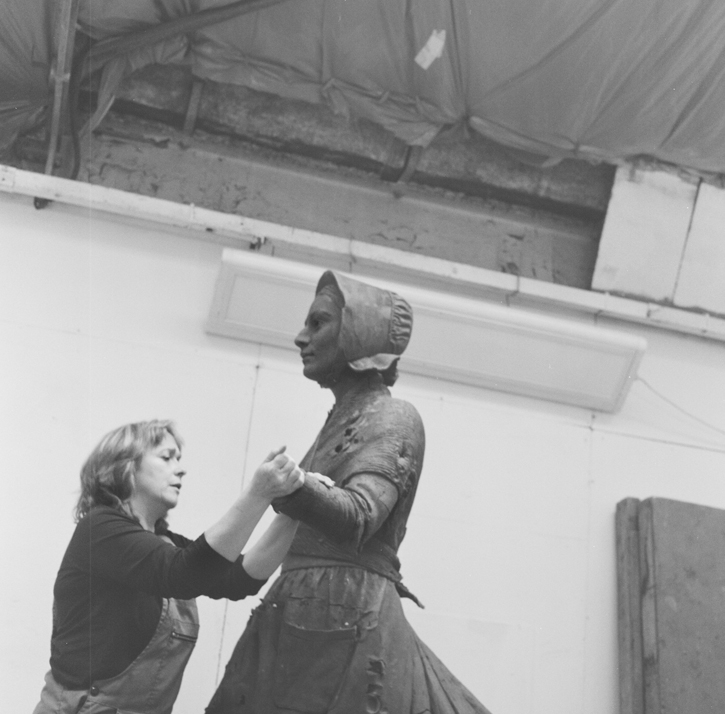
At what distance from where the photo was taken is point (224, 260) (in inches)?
183

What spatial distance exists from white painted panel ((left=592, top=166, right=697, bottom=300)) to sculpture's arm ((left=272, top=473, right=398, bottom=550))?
3127 mm

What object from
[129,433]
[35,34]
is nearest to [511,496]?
[129,433]

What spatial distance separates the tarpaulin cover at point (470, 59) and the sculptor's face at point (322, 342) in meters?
2.24

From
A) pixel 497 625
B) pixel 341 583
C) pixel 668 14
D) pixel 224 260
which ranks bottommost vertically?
pixel 497 625

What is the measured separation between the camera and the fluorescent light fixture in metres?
4.72

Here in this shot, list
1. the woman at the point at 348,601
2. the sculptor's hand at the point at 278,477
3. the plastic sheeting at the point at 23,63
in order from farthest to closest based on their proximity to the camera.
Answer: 1. the plastic sheeting at the point at 23,63
2. the woman at the point at 348,601
3. the sculptor's hand at the point at 278,477

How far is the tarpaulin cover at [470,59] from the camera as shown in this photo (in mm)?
4809

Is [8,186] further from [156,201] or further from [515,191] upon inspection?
[515,191]

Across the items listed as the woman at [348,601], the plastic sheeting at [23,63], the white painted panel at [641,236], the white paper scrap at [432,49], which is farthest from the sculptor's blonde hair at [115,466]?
the white painted panel at [641,236]

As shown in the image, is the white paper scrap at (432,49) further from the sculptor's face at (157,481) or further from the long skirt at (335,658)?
the long skirt at (335,658)

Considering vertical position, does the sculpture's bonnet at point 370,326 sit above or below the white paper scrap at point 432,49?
below

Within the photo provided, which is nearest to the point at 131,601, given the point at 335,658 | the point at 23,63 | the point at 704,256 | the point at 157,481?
the point at 157,481

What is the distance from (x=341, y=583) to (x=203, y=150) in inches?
128

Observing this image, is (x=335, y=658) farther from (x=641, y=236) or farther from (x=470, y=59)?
(x=641, y=236)
